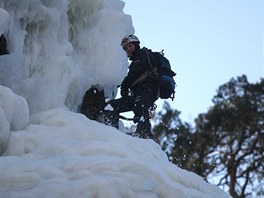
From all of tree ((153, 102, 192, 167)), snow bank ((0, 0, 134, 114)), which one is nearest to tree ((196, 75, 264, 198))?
tree ((153, 102, 192, 167))

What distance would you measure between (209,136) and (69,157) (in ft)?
47.0

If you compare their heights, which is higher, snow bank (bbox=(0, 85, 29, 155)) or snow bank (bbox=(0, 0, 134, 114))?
snow bank (bbox=(0, 0, 134, 114))

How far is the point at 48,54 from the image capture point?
21.0ft

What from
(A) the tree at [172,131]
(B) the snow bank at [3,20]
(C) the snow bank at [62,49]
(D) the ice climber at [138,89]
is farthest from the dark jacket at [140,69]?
(A) the tree at [172,131]

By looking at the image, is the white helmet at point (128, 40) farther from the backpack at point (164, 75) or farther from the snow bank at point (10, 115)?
the snow bank at point (10, 115)

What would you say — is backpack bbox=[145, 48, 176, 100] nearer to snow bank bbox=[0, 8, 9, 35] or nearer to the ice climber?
the ice climber

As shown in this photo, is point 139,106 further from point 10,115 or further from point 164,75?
point 10,115

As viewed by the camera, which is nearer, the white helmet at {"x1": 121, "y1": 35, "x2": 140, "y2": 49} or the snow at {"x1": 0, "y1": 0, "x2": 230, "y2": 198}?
the snow at {"x1": 0, "y1": 0, "x2": 230, "y2": 198}

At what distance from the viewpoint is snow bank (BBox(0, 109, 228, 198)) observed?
3.54 m

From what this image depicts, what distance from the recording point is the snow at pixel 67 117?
12.1 ft

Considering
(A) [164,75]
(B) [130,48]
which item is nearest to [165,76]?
(A) [164,75]

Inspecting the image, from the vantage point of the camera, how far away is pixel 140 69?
668 cm

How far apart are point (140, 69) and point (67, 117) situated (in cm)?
183

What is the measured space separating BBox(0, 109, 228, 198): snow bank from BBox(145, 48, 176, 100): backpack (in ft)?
5.92
